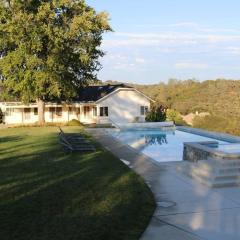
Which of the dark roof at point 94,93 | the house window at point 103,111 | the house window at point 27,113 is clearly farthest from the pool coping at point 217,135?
the house window at point 27,113

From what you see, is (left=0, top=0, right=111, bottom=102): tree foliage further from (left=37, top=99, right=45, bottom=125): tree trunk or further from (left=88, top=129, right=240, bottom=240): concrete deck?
(left=88, top=129, right=240, bottom=240): concrete deck

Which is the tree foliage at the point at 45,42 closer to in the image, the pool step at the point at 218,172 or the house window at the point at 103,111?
the house window at the point at 103,111

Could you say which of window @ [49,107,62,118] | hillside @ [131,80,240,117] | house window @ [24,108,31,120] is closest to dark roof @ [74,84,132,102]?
window @ [49,107,62,118]

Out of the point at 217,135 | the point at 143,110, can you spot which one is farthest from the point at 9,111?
the point at 217,135

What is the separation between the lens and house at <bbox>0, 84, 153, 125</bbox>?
4958 cm

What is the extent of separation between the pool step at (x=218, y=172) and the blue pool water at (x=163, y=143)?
20.0ft

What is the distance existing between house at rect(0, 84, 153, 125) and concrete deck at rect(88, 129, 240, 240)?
3453 centimetres

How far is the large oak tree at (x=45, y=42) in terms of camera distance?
39344mm

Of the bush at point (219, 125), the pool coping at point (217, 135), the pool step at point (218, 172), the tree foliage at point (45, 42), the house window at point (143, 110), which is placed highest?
the tree foliage at point (45, 42)

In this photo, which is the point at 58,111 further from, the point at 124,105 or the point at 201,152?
the point at 201,152

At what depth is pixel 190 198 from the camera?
1126 cm

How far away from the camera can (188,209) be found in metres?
10.1

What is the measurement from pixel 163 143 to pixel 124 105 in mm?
23662

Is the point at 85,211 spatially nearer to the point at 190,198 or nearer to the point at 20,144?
the point at 190,198
